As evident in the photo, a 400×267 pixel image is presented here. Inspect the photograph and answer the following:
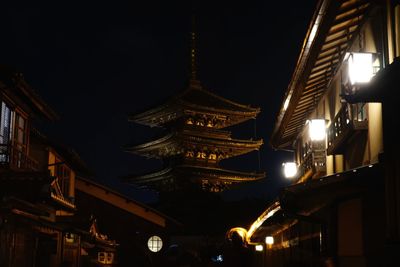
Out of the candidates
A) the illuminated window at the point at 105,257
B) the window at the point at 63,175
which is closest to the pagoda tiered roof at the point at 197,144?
the illuminated window at the point at 105,257

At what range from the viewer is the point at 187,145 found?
155ft

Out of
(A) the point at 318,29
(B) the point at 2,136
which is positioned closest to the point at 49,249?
(B) the point at 2,136

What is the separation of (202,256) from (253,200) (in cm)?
4639

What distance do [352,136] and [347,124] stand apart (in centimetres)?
47

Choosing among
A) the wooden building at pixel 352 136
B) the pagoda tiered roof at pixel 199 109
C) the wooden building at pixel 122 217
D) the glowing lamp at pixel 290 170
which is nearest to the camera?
the wooden building at pixel 352 136

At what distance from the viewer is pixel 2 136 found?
1938 cm

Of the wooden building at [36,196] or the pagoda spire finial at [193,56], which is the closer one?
the wooden building at [36,196]

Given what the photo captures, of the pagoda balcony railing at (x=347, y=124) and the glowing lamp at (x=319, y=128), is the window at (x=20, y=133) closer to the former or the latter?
the glowing lamp at (x=319, y=128)

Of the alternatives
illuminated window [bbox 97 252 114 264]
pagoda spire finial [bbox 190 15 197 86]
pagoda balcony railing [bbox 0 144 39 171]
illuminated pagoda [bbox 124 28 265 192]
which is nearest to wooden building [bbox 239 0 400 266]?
pagoda balcony railing [bbox 0 144 39 171]

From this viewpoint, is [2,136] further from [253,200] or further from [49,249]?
[253,200]

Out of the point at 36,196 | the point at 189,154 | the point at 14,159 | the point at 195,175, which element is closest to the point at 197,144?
the point at 189,154

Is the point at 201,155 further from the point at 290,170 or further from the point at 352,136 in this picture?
the point at 352,136

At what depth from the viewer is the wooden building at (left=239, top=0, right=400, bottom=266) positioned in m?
8.30

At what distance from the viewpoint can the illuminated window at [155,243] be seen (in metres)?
43.1
